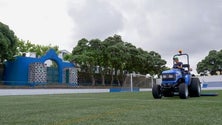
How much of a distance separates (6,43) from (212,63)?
33.6 m

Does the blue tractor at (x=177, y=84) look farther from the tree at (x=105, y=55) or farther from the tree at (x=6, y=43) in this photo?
the tree at (x=105, y=55)

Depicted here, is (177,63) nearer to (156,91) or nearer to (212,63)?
(156,91)

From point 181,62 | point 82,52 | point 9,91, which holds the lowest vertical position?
point 9,91

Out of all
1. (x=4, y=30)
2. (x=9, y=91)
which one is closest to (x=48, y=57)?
(x=4, y=30)

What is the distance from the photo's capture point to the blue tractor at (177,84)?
9.61 m

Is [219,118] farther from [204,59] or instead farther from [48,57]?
[204,59]

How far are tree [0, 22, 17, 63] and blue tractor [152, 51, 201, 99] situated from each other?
18027mm

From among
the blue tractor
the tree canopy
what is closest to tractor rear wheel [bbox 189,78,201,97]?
the blue tractor

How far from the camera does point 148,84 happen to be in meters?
36.3

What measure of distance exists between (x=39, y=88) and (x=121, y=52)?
11.2 metres

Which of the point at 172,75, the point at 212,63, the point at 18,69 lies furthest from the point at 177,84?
the point at 212,63

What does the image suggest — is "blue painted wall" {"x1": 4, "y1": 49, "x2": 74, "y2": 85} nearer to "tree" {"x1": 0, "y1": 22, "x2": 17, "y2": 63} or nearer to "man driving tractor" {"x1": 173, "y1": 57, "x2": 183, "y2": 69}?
"tree" {"x1": 0, "y1": 22, "x2": 17, "y2": 63}

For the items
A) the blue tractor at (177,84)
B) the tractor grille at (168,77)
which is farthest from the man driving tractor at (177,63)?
the tractor grille at (168,77)

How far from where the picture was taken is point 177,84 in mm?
10000
